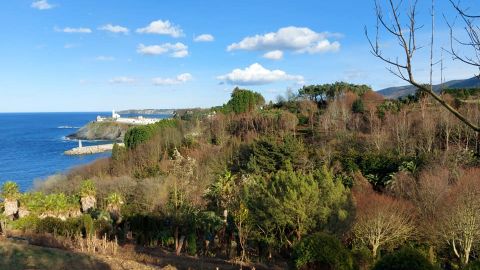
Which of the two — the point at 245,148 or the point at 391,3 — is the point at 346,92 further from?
the point at 391,3

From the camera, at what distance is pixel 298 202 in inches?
723

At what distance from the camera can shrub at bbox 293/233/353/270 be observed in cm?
1245

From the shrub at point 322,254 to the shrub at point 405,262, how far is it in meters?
1.95

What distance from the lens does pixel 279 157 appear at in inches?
1515

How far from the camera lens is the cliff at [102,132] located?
383ft

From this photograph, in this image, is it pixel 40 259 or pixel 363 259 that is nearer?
pixel 40 259

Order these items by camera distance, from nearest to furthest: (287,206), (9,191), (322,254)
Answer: (322,254) → (287,206) → (9,191)

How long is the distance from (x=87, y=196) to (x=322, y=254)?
20.1 metres

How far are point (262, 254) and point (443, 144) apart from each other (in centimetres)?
2434

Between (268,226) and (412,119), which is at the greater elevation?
(412,119)

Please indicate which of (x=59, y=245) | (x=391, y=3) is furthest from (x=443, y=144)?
(x=391, y=3)

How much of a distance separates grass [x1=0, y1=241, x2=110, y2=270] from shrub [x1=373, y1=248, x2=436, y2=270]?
892 centimetres

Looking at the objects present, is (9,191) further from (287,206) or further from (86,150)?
(86,150)

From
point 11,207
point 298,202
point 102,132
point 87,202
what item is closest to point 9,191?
point 11,207
